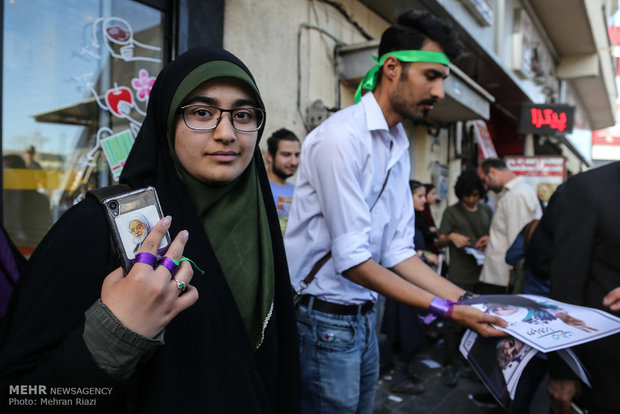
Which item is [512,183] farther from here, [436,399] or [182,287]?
[182,287]

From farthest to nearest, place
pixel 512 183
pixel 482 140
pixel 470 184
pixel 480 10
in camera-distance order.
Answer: pixel 482 140, pixel 480 10, pixel 470 184, pixel 512 183

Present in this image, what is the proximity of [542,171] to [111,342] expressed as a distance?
989 centimetres

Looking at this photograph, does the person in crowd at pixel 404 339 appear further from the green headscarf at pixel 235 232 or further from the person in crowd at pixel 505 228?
the green headscarf at pixel 235 232

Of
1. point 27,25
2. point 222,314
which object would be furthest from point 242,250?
point 27,25

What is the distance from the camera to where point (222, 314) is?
1183mm

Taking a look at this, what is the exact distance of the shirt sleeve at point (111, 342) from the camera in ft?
→ 2.88

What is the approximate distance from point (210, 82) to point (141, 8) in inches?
115

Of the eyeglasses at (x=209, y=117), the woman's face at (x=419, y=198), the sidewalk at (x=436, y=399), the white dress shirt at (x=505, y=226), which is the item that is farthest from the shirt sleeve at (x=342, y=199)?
the woman's face at (x=419, y=198)

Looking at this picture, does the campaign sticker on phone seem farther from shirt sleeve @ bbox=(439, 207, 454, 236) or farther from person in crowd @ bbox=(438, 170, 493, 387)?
shirt sleeve @ bbox=(439, 207, 454, 236)

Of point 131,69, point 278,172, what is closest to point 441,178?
point 278,172

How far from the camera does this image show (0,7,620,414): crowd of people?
3.07ft

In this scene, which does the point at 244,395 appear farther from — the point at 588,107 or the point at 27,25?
the point at 588,107

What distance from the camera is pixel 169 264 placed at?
896 millimetres

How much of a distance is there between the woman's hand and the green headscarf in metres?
0.39
